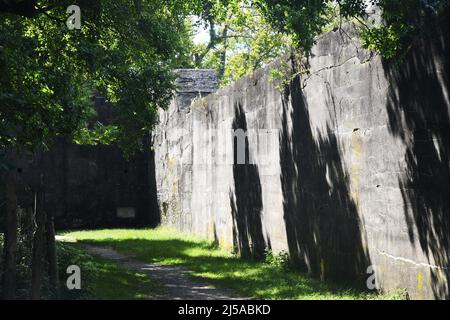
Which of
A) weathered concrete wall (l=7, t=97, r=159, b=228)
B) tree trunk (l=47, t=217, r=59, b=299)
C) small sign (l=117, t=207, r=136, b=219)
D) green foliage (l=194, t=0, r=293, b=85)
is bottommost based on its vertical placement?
tree trunk (l=47, t=217, r=59, b=299)

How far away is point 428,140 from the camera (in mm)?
6777

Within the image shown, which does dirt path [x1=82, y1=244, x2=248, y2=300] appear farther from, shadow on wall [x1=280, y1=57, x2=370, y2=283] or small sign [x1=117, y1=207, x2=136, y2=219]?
small sign [x1=117, y1=207, x2=136, y2=219]

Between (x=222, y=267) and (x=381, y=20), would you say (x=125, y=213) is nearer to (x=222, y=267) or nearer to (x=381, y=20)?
(x=222, y=267)

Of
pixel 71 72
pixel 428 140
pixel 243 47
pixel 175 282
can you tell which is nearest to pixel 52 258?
pixel 175 282

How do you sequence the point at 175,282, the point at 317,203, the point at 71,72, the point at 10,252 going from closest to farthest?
1. the point at 10,252
2. the point at 317,203
3. the point at 175,282
4. the point at 71,72

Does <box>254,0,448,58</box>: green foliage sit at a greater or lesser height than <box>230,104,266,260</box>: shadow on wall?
greater

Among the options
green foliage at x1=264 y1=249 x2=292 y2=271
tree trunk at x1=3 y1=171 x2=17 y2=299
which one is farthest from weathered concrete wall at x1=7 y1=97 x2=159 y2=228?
tree trunk at x1=3 y1=171 x2=17 y2=299

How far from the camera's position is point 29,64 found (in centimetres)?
854

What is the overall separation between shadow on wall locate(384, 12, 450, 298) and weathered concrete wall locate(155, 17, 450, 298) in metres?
0.01

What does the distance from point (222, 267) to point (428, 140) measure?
4924 mm

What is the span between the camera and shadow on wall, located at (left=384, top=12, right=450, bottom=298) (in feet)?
21.4

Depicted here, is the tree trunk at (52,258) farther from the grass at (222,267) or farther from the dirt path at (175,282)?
the grass at (222,267)
